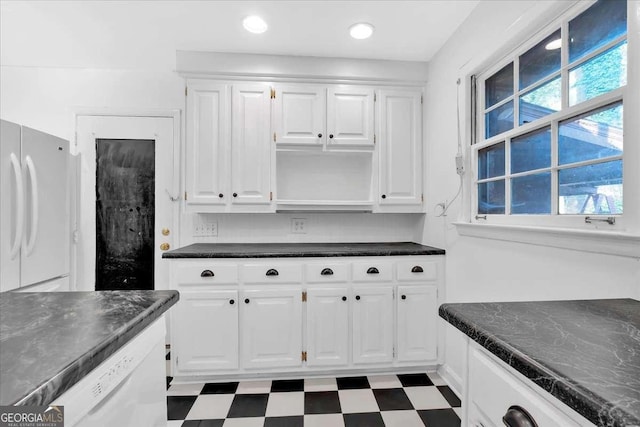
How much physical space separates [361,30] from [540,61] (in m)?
1.13

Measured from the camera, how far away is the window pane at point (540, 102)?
1.34m

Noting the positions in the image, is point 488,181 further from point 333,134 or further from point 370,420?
point 370,420

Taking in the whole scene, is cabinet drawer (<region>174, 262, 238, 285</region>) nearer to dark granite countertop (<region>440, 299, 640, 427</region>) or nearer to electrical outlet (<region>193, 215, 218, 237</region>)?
electrical outlet (<region>193, 215, 218, 237</region>)

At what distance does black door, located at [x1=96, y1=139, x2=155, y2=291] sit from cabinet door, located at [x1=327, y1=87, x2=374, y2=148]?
165cm

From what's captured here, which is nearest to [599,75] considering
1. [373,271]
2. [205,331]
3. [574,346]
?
[574,346]

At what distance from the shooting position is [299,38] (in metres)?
2.21

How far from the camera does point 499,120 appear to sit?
176 cm

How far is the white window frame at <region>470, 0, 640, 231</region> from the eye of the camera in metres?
1.06

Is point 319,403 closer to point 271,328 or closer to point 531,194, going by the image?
point 271,328

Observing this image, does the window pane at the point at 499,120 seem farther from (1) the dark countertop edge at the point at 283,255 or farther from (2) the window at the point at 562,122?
(1) the dark countertop edge at the point at 283,255

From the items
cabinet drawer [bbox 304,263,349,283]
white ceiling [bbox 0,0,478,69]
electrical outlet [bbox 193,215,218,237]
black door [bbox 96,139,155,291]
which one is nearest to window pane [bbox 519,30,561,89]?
white ceiling [bbox 0,0,478,69]

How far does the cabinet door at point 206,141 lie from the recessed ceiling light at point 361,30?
1.04 m

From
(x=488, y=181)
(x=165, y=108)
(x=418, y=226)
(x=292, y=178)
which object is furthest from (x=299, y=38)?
(x=418, y=226)

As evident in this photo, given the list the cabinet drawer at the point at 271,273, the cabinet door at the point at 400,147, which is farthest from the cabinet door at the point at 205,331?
the cabinet door at the point at 400,147
